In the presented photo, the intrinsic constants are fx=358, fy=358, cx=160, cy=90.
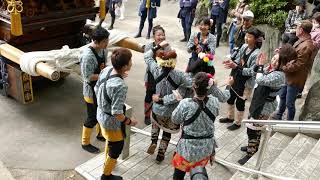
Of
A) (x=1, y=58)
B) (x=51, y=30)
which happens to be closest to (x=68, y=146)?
(x=1, y=58)

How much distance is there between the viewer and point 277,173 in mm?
4582

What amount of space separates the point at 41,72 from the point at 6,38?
5.14 feet

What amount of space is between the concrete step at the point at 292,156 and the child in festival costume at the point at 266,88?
0.43m

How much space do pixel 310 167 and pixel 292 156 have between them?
436 mm

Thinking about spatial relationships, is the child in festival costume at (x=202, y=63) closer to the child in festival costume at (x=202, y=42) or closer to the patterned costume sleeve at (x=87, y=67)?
the child in festival costume at (x=202, y=42)

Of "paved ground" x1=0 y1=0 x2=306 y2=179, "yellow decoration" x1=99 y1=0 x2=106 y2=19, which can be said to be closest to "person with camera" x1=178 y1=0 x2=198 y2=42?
"paved ground" x1=0 y1=0 x2=306 y2=179

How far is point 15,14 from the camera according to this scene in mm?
5703

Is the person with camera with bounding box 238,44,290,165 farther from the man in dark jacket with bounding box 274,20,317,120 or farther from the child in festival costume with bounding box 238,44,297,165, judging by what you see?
the man in dark jacket with bounding box 274,20,317,120

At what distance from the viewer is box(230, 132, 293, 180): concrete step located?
15.3 feet

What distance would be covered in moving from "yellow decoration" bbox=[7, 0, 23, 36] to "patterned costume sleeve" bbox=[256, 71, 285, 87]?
12.6 feet

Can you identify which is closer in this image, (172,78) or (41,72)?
(172,78)

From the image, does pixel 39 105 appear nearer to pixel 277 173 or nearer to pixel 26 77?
pixel 26 77

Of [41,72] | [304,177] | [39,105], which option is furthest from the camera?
[39,105]

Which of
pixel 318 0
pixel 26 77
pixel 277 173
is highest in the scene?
pixel 318 0
